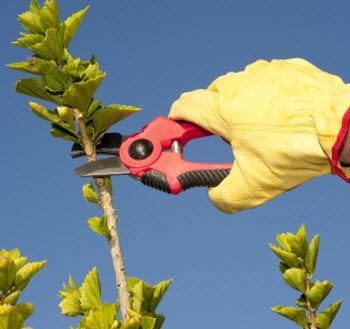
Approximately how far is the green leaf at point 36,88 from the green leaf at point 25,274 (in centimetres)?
84

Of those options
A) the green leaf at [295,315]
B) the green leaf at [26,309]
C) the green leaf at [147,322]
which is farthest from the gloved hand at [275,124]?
the green leaf at [295,315]

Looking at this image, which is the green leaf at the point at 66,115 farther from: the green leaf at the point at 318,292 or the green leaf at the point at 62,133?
the green leaf at the point at 318,292

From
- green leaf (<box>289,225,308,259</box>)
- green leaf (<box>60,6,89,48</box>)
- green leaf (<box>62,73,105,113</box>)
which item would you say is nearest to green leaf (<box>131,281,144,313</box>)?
green leaf (<box>62,73,105,113</box>)

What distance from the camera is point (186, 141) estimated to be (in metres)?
4.18

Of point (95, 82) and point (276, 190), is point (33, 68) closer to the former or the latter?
point (95, 82)

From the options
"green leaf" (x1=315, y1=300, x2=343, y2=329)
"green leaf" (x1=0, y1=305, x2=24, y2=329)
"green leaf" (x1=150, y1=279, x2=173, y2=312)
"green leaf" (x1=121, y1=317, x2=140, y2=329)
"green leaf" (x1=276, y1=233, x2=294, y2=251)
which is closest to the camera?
"green leaf" (x1=0, y1=305, x2=24, y2=329)

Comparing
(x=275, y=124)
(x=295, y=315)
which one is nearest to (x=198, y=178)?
(x=275, y=124)

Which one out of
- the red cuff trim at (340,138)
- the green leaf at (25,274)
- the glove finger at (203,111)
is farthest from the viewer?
the green leaf at (25,274)

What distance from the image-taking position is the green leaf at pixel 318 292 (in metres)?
5.14

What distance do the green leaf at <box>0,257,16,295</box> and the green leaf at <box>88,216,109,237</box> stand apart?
16.4 inches

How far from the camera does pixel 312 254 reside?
527 cm

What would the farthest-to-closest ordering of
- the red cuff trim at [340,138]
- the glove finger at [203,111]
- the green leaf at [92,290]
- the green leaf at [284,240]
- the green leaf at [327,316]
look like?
the green leaf at [284,240] < the green leaf at [327,316] < the green leaf at [92,290] < the glove finger at [203,111] < the red cuff trim at [340,138]

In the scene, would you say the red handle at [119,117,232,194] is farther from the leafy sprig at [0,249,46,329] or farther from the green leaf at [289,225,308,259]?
the green leaf at [289,225,308,259]

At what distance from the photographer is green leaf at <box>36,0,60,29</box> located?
13.6ft
